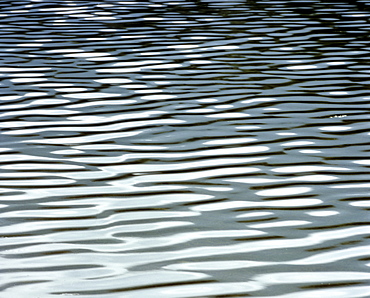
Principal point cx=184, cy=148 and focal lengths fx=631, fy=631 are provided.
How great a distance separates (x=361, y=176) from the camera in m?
3.35

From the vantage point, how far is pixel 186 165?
353 centimetres

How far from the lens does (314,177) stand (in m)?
3.35

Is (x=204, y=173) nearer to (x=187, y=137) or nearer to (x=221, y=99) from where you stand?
(x=187, y=137)

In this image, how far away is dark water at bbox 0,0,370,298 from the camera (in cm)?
243

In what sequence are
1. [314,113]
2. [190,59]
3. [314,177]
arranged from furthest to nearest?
[190,59] < [314,113] < [314,177]

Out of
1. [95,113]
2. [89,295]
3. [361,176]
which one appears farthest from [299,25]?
[89,295]

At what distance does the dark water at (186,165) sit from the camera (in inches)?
95.8

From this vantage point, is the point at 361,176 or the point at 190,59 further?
the point at 190,59

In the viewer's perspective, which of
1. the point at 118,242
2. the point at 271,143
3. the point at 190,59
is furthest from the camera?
the point at 190,59

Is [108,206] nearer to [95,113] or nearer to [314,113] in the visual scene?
[95,113]

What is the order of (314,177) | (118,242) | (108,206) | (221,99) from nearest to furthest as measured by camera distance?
(118,242) → (108,206) → (314,177) → (221,99)

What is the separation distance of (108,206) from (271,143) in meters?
1.28

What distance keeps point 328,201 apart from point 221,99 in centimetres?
192

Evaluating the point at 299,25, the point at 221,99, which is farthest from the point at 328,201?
the point at 299,25
